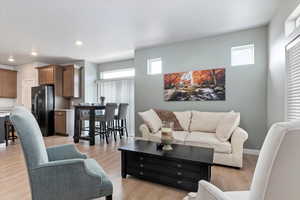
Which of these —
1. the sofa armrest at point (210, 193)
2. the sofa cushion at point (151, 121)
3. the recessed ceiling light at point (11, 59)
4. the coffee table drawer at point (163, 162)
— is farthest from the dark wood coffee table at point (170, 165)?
the recessed ceiling light at point (11, 59)

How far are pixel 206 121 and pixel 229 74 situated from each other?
3.93 ft

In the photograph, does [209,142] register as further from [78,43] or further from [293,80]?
[78,43]

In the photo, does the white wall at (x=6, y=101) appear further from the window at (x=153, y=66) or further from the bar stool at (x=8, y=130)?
the window at (x=153, y=66)

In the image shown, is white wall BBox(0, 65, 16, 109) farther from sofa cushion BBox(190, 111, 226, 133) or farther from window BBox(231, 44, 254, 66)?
window BBox(231, 44, 254, 66)

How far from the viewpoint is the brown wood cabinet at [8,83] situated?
6.22m

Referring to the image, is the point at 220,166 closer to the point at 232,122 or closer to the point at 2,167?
the point at 232,122

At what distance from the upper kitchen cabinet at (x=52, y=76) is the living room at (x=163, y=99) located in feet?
0.12

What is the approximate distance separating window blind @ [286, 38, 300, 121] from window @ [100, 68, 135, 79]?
14.2 ft

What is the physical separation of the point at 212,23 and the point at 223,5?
2.06ft

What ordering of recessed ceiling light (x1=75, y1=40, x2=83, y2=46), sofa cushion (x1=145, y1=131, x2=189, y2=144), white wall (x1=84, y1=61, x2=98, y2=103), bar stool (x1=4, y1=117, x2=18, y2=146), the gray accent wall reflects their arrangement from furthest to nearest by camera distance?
white wall (x1=84, y1=61, x2=98, y2=103) → bar stool (x1=4, y1=117, x2=18, y2=146) → recessed ceiling light (x1=75, y1=40, x2=83, y2=46) → the gray accent wall → sofa cushion (x1=145, y1=131, x2=189, y2=144)

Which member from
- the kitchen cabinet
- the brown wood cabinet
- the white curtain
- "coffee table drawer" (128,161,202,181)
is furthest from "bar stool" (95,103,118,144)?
the brown wood cabinet

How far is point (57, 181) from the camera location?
1.29 metres

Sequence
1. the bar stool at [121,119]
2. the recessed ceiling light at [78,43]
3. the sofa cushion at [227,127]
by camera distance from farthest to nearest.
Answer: the bar stool at [121,119]
the recessed ceiling light at [78,43]
the sofa cushion at [227,127]

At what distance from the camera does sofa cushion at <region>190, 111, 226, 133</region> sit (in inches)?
136
